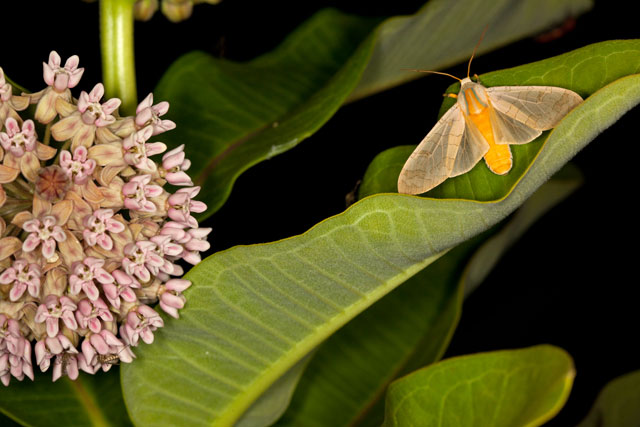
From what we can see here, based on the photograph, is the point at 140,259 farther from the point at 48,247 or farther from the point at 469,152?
the point at 469,152

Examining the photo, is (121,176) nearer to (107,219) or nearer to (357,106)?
(107,219)

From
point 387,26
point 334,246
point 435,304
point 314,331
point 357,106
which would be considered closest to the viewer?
point 334,246

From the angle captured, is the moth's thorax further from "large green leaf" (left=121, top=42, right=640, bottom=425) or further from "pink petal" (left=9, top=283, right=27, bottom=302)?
"pink petal" (left=9, top=283, right=27, bottom=302)

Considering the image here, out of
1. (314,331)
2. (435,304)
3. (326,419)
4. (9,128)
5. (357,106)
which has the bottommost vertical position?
(326,419)

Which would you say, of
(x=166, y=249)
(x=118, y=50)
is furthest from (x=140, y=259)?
(x=118, y=50)

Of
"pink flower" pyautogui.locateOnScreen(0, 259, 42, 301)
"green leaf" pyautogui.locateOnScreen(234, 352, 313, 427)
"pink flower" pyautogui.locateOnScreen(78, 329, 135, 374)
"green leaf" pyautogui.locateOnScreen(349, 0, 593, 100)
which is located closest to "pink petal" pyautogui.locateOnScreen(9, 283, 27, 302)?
"pink flower" pyautogui.locateOnScreen(0, 259, 42, 301)

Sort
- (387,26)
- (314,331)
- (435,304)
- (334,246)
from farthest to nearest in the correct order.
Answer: (435,304), (387,26), (314,331), (334,246)

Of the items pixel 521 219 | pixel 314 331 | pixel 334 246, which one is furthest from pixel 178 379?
pixel 521 219
